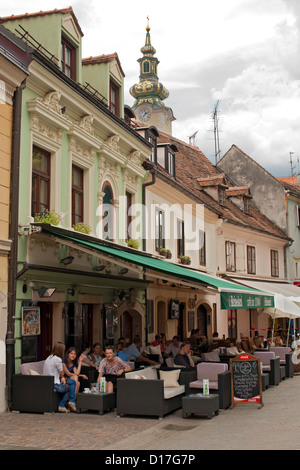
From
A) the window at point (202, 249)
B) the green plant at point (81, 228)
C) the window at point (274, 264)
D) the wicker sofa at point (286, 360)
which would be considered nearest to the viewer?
the green plant at point (81, 228)

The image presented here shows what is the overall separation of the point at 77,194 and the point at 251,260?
17.5 m

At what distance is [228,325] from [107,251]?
655 inches

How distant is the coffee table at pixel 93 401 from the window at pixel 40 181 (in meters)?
4.24

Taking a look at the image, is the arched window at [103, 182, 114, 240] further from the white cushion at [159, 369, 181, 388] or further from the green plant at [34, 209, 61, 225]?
the white cushion at [159, 369, 181, 388]

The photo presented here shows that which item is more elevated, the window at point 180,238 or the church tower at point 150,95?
the church tower at point 150,95

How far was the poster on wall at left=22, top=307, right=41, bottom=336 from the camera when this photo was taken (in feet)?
41.2

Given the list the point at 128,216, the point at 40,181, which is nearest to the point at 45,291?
the point at 40,181

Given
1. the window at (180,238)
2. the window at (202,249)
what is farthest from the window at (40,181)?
the window at (202,249)

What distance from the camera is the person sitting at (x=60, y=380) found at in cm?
1194

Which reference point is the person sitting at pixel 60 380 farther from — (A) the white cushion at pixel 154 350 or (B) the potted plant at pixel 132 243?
(B) the potted plant at pixel 132 243

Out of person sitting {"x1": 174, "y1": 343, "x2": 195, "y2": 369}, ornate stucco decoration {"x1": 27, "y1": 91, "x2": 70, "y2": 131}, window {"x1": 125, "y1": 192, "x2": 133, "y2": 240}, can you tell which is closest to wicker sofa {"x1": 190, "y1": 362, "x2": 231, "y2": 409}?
person sitting {"x1": 174, "y1": 343, "x2": 195, "y2": 369}

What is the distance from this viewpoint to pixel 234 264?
96.7 feet

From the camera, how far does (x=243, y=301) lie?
674 inches
